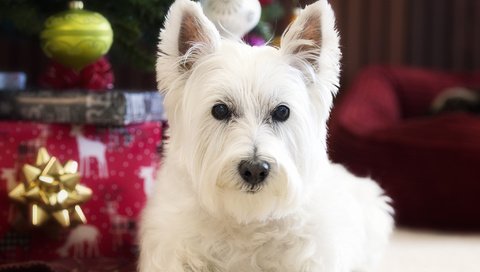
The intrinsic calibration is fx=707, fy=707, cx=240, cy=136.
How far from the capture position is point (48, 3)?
2.08 m

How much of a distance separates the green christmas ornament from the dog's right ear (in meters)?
0.42

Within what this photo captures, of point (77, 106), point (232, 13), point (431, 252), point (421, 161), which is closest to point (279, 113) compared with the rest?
point (232, 13)

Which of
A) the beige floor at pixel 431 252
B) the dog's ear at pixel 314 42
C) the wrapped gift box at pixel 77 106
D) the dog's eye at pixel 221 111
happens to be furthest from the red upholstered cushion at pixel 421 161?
the dog's eye at pixel 221 111

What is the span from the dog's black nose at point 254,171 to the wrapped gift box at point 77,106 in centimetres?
63

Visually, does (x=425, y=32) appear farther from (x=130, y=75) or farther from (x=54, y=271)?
(x=54, y=271)

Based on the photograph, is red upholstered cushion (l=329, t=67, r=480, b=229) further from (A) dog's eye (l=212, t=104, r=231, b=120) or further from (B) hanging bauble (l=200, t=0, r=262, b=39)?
(A) dog's eye (l=212, t=104, r=231, b=120)

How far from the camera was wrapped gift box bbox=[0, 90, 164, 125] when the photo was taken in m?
1.76

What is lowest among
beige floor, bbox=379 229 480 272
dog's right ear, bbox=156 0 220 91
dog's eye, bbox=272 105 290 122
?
beige floor, bbox=379 229 480 272

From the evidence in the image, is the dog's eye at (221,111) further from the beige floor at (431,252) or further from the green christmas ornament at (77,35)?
the beige floor at (431,252)

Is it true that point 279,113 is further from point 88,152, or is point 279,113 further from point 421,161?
point 421,161

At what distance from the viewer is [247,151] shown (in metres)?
1.25

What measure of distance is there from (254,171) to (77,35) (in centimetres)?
75

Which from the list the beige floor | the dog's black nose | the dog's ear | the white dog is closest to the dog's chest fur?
the white dog

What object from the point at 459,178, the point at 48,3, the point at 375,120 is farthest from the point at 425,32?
the point at 48,3
